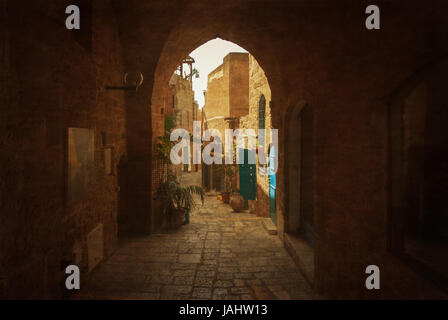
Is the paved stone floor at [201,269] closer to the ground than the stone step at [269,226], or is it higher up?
closer to the ground

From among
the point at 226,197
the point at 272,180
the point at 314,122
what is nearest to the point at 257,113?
the point at 272,180

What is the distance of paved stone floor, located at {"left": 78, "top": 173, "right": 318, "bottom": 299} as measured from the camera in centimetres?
426

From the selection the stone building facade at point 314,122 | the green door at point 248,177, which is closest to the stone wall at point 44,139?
the stone building facade at point 314,122

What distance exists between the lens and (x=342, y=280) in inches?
151

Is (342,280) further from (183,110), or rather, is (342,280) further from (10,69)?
(183,110)

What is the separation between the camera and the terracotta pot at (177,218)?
737 centimetres

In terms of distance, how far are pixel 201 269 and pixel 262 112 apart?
6.38 metres

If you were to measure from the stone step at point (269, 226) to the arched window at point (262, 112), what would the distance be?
3514 mm

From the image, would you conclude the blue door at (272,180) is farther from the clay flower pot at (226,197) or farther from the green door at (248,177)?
the clay flower pot at (226,197)

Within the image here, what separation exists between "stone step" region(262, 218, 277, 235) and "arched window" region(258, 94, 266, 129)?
3.51m

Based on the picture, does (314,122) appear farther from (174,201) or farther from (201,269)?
(174,201)
